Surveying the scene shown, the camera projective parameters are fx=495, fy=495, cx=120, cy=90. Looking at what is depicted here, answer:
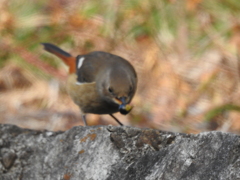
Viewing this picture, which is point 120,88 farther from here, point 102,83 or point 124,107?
point 102,83

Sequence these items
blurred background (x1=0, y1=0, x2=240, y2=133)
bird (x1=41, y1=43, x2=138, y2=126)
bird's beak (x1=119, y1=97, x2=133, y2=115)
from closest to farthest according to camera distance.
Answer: bird's beak (x1=119, y1=97, x2=133, y2=115)
bird (x1=41, y1=43, x2=138, y2=126)
blurred background (x1=0, y1=0, x2=240, y2=133)

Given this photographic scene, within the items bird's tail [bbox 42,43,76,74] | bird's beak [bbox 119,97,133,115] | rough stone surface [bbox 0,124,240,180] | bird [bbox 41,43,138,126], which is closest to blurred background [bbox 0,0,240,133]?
bird's tail [bbox 42,43,76,74]

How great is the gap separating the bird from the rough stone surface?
1.06 metres

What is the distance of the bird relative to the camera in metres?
3.71

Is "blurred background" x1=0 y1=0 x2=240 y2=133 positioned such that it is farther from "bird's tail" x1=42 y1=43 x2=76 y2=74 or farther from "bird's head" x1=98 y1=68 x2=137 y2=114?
"bird's head" x1=98 y1=68 x2=137 y2=114

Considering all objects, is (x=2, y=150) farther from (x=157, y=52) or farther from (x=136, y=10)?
(x=136, y=10)

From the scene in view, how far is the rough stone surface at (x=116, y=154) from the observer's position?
6.75 feet


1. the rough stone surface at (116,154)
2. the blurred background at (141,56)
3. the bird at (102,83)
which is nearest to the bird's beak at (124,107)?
the bird at (102,83)

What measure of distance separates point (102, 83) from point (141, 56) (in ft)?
7.19

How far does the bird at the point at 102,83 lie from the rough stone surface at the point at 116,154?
1056 mm

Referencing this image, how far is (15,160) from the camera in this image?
2646 millimetres

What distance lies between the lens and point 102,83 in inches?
156

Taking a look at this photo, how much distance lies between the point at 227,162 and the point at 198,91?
3.57m

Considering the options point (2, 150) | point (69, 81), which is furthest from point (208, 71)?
point (2, 150)
